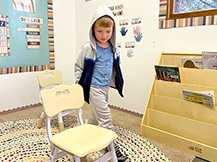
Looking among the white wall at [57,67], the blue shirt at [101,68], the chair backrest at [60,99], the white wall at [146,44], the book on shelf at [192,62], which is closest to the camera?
the chair backrest at [60,99]

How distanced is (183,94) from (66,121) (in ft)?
4.02

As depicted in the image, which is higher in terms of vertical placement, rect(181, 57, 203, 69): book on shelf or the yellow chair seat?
rect(181, 57, 203, 69): book on shelf

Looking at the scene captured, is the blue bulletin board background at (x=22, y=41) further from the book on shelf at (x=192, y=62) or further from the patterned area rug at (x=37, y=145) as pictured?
the book on shelf at (x=192, y=62)

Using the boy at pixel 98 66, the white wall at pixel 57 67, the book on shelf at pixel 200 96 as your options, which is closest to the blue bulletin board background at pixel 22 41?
the white wall at pixel 57 67

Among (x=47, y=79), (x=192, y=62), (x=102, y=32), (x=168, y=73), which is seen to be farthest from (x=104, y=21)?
(x=47, y=79)

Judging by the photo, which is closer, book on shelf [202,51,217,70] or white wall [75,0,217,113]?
book on shelf [202,51,217,70]

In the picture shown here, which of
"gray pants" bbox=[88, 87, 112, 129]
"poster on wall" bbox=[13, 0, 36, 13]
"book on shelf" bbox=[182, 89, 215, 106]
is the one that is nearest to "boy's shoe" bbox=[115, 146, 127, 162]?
"gray pants" bbox=[88, 87, 112, 129]

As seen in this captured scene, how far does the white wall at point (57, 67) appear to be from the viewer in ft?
7.98

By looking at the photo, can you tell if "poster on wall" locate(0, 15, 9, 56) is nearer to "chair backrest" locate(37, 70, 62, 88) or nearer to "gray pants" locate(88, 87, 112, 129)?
"chair backrest" locate(37, 70, 62, 88)

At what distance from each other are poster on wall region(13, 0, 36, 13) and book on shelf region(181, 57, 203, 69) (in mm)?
1951

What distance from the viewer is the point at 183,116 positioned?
64.6 inches

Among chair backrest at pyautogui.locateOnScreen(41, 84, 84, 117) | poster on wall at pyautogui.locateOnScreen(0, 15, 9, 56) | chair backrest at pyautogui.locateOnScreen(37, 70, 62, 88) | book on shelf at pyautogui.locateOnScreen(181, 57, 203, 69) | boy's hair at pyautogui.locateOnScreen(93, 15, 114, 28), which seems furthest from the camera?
poster on wall at pyautogui.locateOnScreen(0, 15, 9, 56)

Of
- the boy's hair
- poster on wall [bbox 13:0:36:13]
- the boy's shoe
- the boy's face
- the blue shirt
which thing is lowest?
the boy's shoe

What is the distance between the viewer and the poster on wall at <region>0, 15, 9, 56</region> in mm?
2279
